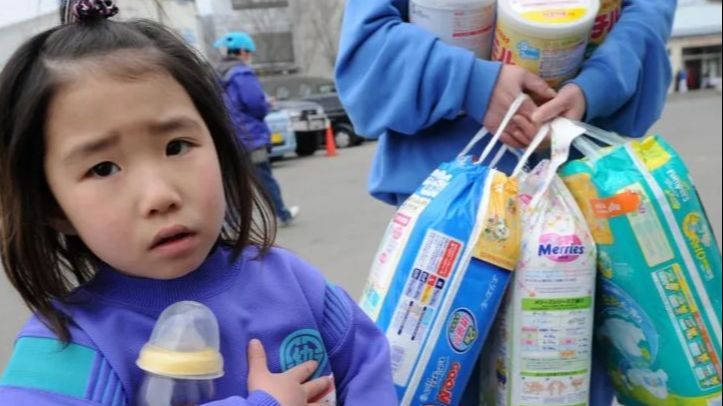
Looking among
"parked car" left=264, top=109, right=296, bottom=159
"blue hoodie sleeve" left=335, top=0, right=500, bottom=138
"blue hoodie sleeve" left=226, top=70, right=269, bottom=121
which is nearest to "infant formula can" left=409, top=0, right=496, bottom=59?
"blue hoodie sleeve" left=335, top=0, right=500, bottom=138

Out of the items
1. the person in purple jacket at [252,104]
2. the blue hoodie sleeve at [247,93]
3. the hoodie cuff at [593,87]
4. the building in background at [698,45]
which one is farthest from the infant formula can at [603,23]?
the building in background at [698,45]

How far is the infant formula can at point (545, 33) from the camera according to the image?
161 centimetres

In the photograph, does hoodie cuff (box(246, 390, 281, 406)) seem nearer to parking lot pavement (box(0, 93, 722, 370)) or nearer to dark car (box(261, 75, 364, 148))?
parking lot pavement (box(0, 93, 722, 370))

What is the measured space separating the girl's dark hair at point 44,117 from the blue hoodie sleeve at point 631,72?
87cm

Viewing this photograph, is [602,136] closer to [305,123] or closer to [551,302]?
[551,302]

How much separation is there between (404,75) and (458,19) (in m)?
0.17

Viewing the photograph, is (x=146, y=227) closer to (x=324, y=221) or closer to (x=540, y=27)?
(x=540, y=27)

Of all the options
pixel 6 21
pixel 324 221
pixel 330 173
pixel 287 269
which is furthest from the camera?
pixel 330 173

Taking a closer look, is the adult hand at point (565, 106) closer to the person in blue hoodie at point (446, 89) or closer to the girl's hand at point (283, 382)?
the person in blue hoodie at point (446, 89)

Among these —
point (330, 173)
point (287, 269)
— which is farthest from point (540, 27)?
point (330, 173)

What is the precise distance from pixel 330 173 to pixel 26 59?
395 inches

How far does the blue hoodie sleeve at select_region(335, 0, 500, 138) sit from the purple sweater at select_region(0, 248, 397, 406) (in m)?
0.49

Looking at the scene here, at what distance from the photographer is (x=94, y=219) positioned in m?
1.04

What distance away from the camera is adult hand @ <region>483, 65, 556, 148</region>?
1.65m
